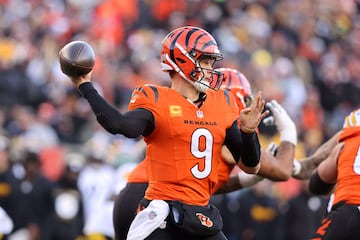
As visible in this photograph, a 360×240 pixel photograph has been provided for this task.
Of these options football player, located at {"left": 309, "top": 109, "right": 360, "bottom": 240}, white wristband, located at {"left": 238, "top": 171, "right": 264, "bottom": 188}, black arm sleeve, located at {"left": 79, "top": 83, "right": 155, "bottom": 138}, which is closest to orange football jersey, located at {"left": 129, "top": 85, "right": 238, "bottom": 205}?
black arm sleeve, located at {"left": 79, "top": 83, "right": 155, "bottom": 138}

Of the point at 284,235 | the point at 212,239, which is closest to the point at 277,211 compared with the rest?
the point at 284,235

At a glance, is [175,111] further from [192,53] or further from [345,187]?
[345,187]

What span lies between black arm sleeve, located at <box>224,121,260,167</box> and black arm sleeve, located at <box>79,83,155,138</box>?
2.06ft

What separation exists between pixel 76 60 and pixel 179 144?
31.8 inches

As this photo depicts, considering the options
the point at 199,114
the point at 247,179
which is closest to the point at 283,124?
the point at 247,179

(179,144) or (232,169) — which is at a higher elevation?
(179,144)

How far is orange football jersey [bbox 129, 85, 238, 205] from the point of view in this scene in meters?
5.91

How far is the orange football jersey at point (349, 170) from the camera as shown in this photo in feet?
21.4

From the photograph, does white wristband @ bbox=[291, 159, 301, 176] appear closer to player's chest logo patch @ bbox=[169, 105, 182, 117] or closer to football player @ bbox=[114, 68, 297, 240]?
football player @ bbox=[114, 68, 297, 240]

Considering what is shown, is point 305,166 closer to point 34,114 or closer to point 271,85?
point 34,114

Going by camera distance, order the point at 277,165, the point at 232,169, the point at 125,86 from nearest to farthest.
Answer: the point at 277,165 < the point at 232,169 < the point at 125,86

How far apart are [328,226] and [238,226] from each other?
6.95 m

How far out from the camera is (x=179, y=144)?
233 inches

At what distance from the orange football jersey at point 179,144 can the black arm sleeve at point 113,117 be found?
14cm
